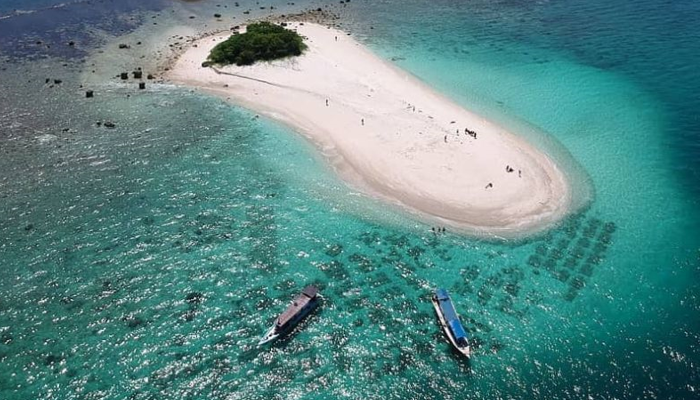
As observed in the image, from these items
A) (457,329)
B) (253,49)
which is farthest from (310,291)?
(253,49)

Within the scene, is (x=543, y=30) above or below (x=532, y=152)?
above

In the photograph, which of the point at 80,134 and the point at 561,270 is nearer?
the point at 561,270

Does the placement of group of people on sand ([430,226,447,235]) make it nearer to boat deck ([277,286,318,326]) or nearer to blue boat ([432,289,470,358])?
blue boat ([432,289,470,358])

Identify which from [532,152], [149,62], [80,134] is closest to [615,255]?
[532,152]

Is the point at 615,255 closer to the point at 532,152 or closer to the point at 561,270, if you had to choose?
the point at 561,270

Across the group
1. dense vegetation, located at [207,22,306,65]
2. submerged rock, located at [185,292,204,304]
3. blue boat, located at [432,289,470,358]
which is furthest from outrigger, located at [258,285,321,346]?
dense vegetation, located at [207,22,306,65]

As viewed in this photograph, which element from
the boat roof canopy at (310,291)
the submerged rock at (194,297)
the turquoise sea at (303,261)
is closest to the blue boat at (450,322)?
the turquoise sea at (303,261)

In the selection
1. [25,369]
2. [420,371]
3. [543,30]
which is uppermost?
[543,30]
